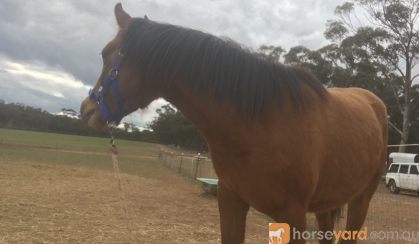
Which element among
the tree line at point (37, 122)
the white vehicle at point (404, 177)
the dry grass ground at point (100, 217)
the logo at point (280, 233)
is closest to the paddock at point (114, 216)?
the dry grass ground at point (100, 217)

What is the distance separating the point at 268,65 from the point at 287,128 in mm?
419

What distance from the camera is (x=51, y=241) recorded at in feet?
18.1

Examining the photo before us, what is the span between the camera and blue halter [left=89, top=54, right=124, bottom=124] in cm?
212

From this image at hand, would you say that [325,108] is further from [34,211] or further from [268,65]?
[34,211]

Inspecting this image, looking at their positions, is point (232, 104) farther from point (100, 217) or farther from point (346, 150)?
point (100, 217)

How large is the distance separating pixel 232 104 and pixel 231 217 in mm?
799

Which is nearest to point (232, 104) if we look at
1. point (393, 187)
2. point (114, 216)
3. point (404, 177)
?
point (114, 216)

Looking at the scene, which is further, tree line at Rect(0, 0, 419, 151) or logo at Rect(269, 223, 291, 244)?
tree line at Rect(0, 0, 419, 151)

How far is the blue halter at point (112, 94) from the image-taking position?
2123 millimetres

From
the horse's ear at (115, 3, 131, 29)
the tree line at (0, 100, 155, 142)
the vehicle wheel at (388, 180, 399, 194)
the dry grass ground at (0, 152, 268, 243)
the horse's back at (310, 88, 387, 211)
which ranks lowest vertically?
the dry grass ground at (0, 152, 268, 243)

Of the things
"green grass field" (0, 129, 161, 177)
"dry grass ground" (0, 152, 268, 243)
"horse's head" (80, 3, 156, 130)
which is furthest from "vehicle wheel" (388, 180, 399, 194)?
"horse's head" (80, 3, 156, 130)

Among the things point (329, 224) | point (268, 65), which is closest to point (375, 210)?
point (329, 224)

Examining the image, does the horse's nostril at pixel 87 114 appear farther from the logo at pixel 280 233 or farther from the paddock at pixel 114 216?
the paddock at pixel 114 216

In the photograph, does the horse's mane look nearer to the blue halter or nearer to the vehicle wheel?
the blue halter
